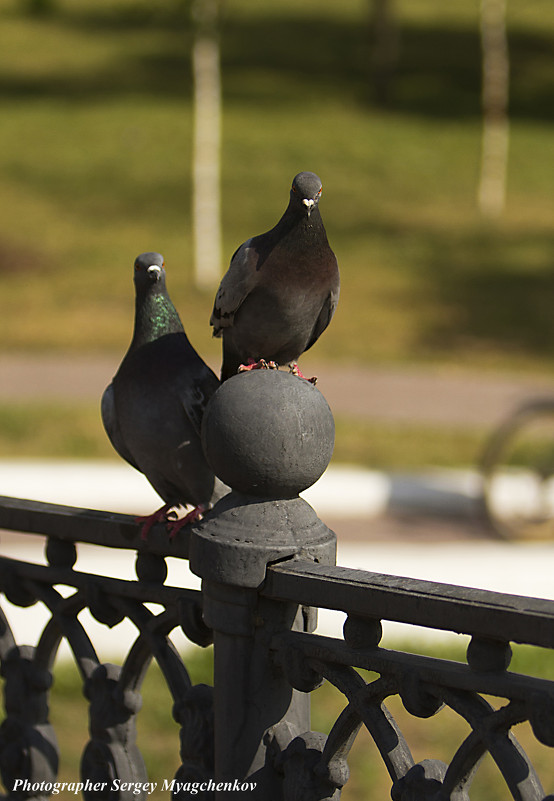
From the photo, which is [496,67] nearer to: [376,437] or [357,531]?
[376,437]

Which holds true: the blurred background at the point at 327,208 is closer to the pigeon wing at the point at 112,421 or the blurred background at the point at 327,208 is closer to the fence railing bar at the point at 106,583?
the fence railing bar at the point at 106,583

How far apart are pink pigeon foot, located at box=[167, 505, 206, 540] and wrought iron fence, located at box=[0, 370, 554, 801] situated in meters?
0.03

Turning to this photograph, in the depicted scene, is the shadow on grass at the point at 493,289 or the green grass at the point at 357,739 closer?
the green grass at the point at 357,739

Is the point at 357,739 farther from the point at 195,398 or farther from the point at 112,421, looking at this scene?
the point at 195,398

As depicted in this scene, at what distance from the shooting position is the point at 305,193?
194 centimetres

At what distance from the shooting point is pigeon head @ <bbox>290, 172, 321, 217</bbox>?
194 centimetres

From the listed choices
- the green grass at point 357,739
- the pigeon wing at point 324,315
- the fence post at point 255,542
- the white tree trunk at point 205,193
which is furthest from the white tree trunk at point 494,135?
the fence post at point 255,542

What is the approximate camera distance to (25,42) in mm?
31406

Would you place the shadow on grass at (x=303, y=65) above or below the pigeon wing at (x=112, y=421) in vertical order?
above

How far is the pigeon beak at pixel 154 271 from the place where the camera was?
6.98 feet

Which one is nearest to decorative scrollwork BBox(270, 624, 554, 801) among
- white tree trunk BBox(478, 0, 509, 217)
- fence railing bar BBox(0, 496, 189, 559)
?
fence railing bar BBox(0, 496, 189, 559)

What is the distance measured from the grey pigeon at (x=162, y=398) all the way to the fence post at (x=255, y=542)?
286 mm

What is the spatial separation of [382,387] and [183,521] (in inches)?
421

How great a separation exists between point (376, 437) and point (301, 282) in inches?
322
